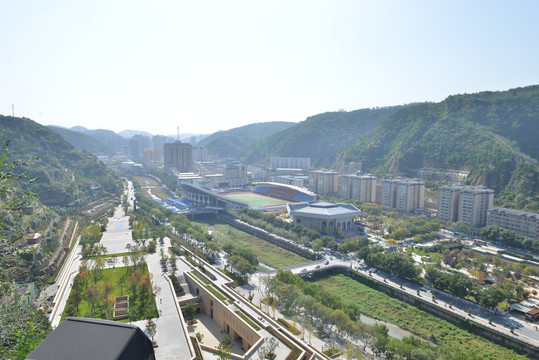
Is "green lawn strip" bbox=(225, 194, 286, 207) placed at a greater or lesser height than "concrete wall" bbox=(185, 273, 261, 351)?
greater

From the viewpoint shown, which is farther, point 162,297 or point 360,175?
point 360,175

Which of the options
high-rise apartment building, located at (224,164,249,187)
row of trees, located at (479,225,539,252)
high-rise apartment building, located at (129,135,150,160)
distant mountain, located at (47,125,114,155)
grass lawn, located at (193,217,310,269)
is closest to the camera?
grass lawn, located at (193,217,310,269)

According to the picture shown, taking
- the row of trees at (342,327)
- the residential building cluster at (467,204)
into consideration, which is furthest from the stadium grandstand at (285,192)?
the row of trees at (342,327)

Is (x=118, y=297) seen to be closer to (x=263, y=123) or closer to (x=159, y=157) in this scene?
(x=159, y=157)

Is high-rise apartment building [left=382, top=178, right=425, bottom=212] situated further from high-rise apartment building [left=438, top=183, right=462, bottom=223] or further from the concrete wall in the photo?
the concrete wall

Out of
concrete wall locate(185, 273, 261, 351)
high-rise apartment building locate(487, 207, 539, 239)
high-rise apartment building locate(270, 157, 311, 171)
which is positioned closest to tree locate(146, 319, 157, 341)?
concrete wall locate(185, 273, 261, 351)

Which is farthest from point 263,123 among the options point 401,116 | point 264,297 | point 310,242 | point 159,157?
point 264,297

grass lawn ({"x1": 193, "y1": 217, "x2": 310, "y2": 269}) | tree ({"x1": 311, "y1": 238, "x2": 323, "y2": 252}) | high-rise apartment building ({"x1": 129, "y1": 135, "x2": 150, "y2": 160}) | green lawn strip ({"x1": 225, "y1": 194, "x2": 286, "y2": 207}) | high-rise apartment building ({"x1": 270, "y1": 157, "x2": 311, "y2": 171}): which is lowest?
grass lawn ({"x1": 193, "y1": 217, "x2": 310, "y2": 269})
